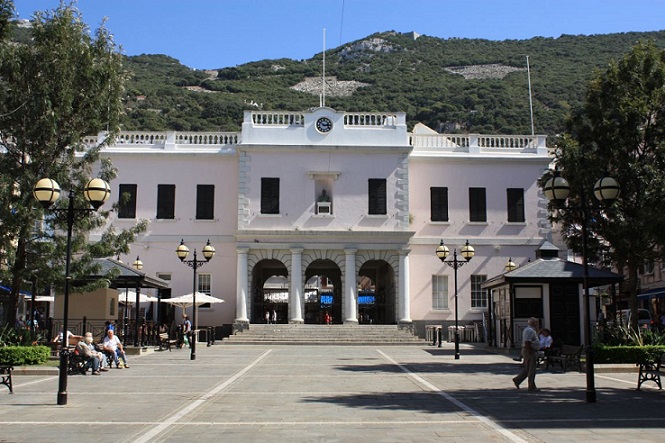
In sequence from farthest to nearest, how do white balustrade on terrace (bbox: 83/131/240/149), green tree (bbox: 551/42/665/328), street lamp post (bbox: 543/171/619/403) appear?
white balustrade on terrace (bbox: 83/131/240/149), green tree (bbox: 551/42/665/328), street lamp post (bbox: 543/171/619/403)

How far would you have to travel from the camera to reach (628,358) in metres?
20.3

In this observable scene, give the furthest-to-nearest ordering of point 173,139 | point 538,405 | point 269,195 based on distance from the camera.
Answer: point 173,139
point 269,195
point 538,405

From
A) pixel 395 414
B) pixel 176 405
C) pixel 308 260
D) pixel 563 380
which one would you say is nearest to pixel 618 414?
pixel 395 414

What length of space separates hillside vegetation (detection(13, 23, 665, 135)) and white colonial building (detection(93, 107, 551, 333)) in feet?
118

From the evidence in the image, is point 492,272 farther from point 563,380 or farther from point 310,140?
point 563,380

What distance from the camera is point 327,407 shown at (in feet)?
42.7

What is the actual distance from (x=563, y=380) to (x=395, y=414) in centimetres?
768

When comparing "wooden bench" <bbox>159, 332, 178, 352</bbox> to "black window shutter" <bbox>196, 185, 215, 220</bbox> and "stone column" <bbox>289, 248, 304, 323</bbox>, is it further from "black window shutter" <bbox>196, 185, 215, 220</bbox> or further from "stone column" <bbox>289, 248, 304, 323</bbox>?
"black window shutter" <bbox>196, 185, 215, 220</bbox>

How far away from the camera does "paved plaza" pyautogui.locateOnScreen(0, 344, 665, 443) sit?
33.6 feet

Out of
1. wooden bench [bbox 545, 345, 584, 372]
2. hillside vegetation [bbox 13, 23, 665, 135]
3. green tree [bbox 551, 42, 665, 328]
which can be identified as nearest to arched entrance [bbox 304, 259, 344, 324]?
green tree [bbox 551, 42, 665, 328]

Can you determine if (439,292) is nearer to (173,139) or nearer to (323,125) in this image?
(323,125)

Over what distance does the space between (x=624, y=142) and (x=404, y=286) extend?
18768mm

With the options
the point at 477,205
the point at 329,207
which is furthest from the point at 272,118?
the point at 477,205

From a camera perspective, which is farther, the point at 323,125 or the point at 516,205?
the point at 516,205
